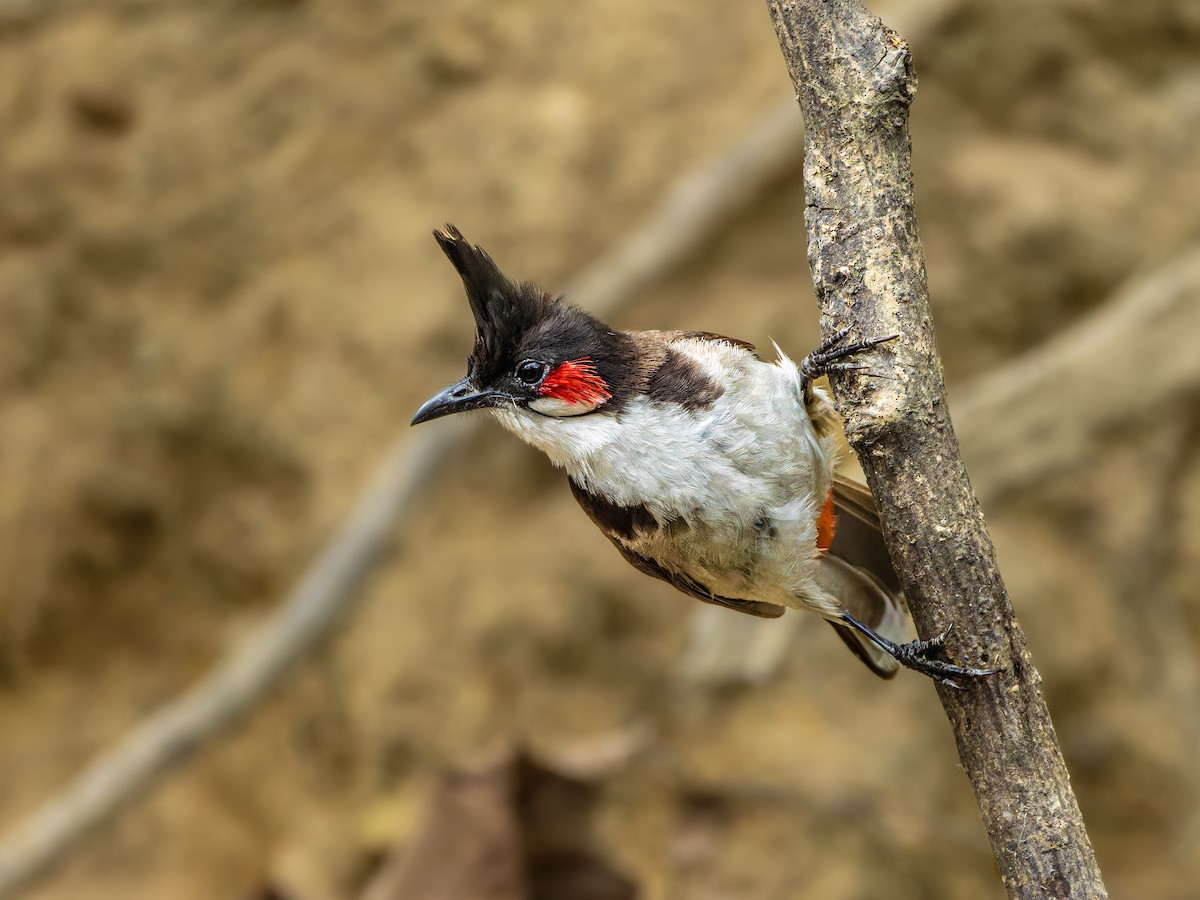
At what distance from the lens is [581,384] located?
7.54 feet

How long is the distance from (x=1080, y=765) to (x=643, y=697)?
1690mm

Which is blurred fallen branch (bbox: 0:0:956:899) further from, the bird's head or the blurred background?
the bird's head

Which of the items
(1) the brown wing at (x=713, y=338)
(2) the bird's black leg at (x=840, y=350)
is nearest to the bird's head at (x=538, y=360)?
(1) the brown wing at (x=713, y=338)

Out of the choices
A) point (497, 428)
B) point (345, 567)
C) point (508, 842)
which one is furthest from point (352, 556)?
point (508, 842)

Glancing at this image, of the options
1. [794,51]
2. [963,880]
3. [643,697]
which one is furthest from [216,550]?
[794,51]

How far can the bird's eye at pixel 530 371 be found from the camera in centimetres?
232

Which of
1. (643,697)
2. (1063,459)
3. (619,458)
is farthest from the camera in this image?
(643,697)

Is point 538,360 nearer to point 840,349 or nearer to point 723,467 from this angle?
point 723,467

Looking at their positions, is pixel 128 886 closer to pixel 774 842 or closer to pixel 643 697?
pixel 643 697

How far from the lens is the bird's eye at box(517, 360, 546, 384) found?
7.63 feet

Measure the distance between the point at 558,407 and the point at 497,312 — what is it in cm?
21

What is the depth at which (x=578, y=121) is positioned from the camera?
5176 mm

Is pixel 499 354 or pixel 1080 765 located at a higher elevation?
pixel 1080 765

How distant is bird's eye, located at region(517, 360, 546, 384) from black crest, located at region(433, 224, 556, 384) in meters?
0.03
